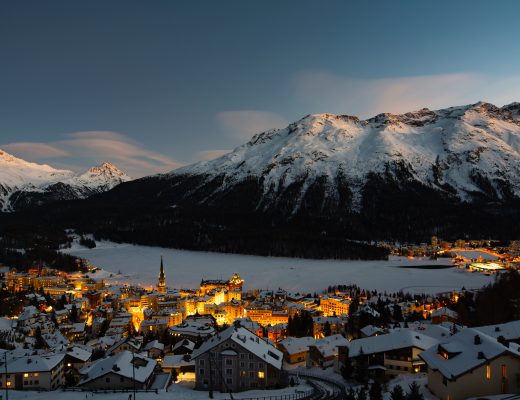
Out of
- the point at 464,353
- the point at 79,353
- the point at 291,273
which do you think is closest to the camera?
the point at 464,353

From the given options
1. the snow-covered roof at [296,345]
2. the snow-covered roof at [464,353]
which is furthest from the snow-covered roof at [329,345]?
the snow-covered roof at [464,353]

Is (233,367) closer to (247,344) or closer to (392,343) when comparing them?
(247,344)

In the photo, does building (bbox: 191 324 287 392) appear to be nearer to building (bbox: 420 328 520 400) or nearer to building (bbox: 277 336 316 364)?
building (bbox: 277 336 316 364)

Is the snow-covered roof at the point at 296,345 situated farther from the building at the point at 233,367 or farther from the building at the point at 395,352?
Result: the building at the point at 395,352

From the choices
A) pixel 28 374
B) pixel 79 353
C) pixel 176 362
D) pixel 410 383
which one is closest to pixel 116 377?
pixel 28 374

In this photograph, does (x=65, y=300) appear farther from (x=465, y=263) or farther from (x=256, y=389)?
(x=465, y=263)

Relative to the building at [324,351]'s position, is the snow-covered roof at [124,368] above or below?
above
